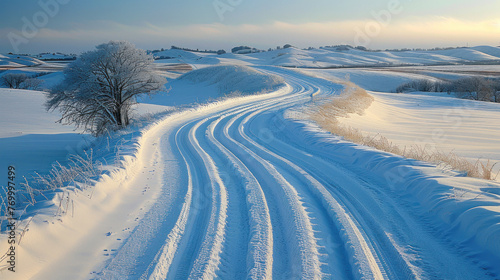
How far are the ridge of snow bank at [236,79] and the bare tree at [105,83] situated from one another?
1629cm

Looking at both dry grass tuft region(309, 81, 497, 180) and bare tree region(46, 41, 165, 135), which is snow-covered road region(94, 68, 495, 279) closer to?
dry grass tuft region(309, 81, 497, 180)

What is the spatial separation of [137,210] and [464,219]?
204 inches

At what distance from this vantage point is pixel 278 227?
464cm

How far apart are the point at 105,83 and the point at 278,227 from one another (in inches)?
610

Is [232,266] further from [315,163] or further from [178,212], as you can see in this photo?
[315,163]

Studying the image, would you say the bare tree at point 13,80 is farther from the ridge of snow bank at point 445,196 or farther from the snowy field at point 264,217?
the ridge of snow bank at point 445,196

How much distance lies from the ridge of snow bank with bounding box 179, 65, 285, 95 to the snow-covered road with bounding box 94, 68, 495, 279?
26.4 m

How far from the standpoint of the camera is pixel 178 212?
203 inches

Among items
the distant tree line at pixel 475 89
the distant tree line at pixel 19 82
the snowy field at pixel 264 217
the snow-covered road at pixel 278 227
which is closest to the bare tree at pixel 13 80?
the distant tree line at pixel 19 82

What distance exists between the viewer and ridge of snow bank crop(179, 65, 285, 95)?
1458 inches

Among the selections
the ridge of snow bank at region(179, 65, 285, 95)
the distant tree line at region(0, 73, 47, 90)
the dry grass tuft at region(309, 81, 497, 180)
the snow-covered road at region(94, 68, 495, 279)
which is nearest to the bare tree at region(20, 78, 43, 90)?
the distant tree line at region(0, 73, 47, 90)

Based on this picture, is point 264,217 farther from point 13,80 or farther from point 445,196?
point 13,80

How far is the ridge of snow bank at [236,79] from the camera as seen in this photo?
37031 mm

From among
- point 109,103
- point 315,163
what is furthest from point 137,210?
point 109,103
